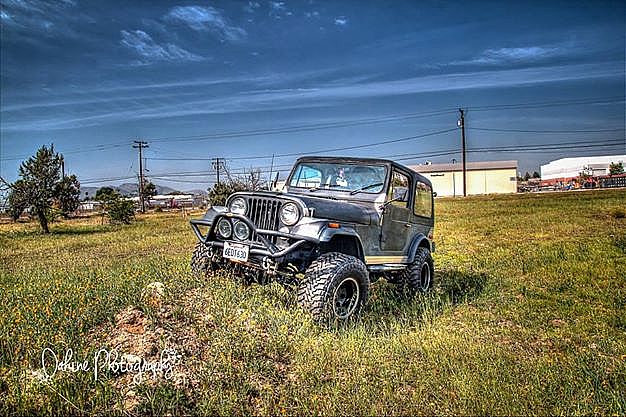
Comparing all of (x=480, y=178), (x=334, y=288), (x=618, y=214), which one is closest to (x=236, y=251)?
(x=334, y=288)

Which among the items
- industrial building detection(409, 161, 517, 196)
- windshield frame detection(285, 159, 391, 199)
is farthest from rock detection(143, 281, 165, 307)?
industrial building detection(409, 161, 517, 196)

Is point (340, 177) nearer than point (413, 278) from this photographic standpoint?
Yes

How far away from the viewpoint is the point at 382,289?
9.00 meters

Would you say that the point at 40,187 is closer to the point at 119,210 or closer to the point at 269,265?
the point at 119,210

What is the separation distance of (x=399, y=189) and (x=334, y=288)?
8.11 ft

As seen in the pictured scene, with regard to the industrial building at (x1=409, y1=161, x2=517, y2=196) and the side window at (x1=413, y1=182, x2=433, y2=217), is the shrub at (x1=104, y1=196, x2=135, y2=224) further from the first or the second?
the industrial building at (x1=409, y1=161, x2=517, y2=196)

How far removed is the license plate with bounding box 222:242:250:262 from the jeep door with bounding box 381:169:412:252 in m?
2.19

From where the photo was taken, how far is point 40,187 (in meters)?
28.6

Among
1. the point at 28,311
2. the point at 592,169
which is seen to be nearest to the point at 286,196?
the point at 28,311

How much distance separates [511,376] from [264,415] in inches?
90.1

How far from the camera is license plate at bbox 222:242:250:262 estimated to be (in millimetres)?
6410

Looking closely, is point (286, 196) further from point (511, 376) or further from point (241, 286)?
point (511, 376)

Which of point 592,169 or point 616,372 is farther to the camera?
point 592,169

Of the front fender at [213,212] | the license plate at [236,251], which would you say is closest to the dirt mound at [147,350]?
the license plate at [236,251]
